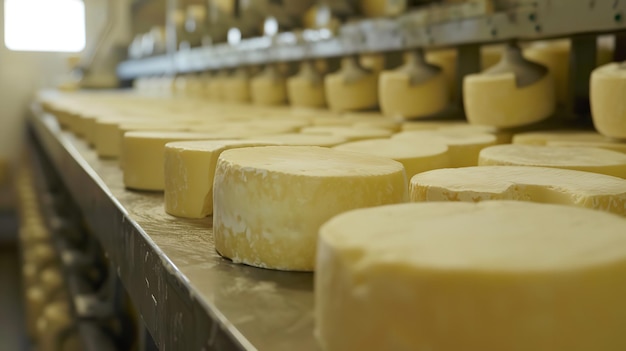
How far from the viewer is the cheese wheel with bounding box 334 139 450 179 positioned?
931 mm

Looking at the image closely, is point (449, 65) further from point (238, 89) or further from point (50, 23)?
point (50, 23)

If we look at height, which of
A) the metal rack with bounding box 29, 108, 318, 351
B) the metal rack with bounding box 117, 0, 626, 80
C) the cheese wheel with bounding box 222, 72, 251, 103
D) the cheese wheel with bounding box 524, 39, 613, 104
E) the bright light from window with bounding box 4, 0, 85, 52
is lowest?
the metal rack with bounding box 29, 108, 318, 351

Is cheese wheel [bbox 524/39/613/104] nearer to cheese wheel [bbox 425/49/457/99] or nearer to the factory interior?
the factory interior

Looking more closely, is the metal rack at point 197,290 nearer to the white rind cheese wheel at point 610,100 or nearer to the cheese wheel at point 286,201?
Answer: the cheese wheel at point 286,201

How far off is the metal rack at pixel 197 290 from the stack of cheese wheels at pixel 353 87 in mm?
1439

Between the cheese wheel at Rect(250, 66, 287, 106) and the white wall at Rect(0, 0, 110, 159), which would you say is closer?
the cheese wheel at Rect(250, 66, 287, 106)

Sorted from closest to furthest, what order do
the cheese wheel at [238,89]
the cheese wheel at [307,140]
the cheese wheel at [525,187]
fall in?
the cheese wheel at [525,187] < the cheese wheel at [307,140] < the cheese wheel at [238,89]

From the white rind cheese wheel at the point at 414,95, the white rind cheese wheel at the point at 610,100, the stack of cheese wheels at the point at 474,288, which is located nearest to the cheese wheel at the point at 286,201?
the stack of cheese wheels at the point at 474,288

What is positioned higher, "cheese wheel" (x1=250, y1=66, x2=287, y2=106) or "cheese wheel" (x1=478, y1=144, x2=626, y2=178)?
"cheese wheel" (x1=250, y1=66, x2=287, y2=106)

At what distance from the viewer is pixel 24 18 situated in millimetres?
8258

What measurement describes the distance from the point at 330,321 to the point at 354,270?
0.05m

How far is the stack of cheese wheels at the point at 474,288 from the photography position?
0.38 m

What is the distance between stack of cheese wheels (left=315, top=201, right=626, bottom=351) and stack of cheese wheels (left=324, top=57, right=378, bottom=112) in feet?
6.38

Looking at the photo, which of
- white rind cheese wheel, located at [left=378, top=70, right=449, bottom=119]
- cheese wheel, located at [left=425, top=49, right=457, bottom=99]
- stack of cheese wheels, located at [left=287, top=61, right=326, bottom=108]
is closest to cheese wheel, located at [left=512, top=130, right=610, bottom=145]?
white rind cheese wheel, located at [left=378, top=70, right=449, bottom=119]
